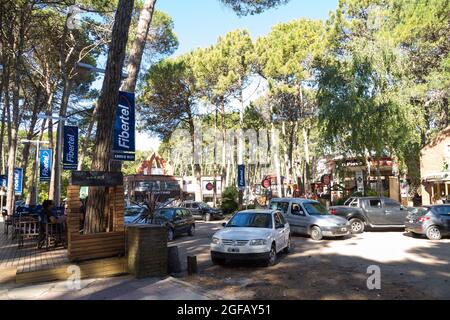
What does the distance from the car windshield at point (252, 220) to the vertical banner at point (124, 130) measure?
339 cm

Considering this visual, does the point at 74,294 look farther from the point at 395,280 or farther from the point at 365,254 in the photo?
the point at 365,254

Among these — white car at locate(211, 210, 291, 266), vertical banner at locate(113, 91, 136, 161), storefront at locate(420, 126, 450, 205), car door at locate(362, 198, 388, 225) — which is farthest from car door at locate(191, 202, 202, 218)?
vertical banner at locate(113, 91, 136, 161)

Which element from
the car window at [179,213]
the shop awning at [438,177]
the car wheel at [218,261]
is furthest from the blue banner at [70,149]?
the shop awning at [438,177]

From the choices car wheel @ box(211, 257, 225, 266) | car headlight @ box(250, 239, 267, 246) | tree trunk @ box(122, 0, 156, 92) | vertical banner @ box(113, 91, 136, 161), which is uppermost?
tree trunk @ box(122, 0, 156, 92)

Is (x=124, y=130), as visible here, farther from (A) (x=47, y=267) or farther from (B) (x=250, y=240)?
(B) (x=250, y=240)

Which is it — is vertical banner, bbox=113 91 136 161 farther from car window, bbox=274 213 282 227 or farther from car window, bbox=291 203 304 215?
car window, bbox=291 203 304 215

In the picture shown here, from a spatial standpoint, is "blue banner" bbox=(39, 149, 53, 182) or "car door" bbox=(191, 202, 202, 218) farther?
"car door" bbox=(191, 202, 202, 218)

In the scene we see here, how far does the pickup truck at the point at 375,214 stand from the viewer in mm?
18547

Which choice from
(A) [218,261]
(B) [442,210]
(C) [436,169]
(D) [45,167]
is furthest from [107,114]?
(C) [436,169]

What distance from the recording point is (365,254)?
11.8m

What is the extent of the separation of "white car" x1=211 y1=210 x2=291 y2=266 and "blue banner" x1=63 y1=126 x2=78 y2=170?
11437 millimetres

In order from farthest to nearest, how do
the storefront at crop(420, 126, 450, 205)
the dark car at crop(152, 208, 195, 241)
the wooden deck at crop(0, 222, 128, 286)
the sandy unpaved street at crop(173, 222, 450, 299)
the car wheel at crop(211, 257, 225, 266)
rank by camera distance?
the storefront at crop(420, 126, 450, 205)
the dark car at crop(152, 208, 195, 241)
the car wheel at crop(211, 257, 225, 266)
the wooden deck at crop(0, 222, 128, 286)
the sandy unpaved street at crop(173, 222, 450, 299)

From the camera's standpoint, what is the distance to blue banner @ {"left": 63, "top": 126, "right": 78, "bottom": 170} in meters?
19.8
